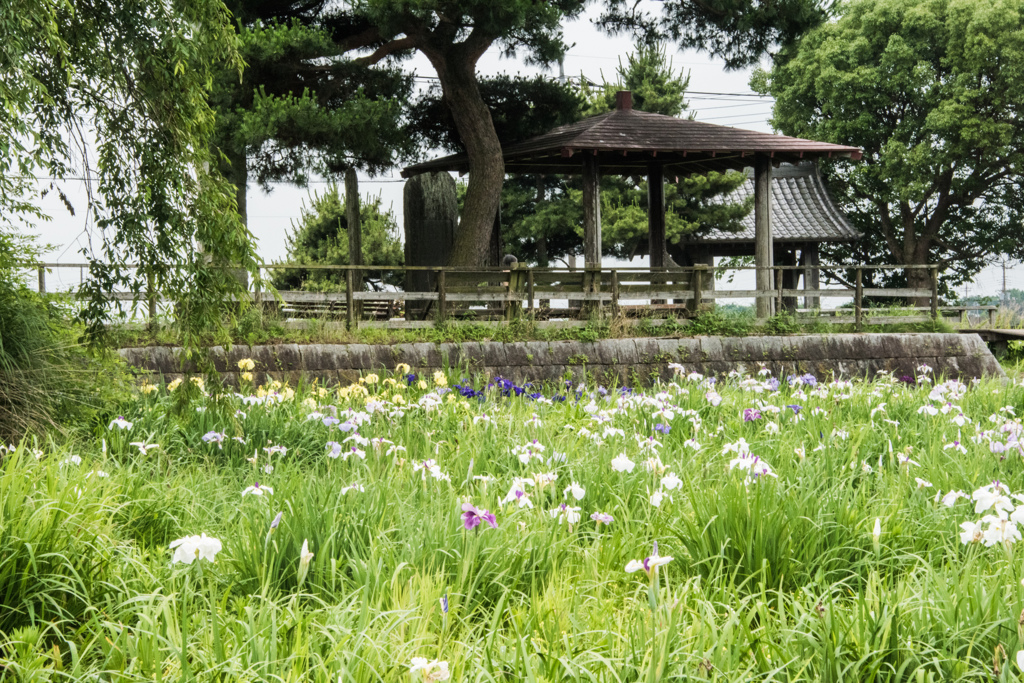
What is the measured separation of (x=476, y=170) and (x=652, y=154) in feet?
10.6

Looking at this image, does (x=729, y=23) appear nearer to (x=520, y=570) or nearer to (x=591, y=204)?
(x=591, y=204)

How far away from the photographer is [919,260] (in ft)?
101

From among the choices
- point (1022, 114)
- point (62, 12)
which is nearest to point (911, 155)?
point (1022, 114)

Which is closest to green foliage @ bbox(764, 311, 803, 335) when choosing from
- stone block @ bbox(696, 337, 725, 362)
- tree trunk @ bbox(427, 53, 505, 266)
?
stone block @ bbox(696, 337, 725, 362)

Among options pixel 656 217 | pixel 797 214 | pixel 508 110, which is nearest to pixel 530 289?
pixel 508 110

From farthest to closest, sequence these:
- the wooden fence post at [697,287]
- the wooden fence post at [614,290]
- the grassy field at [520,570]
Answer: the wooden fence post at [697,287] < the wooden fence post at [614,290] < the grassy field at [520,570]

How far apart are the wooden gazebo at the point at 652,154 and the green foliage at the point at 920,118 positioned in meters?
12.4

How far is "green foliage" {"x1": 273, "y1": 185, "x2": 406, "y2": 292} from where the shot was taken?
26.9 metres

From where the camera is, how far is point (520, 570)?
3.27 meters

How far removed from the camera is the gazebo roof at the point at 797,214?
26.1 meters

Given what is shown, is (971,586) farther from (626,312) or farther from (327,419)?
(626,312)

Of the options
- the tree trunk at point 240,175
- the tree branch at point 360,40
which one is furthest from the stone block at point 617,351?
the tree branch at point 360,40

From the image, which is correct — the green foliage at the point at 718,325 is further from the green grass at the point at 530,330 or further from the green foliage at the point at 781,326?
the green foliage at the point at 781,326

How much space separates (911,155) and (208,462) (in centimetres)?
2853
